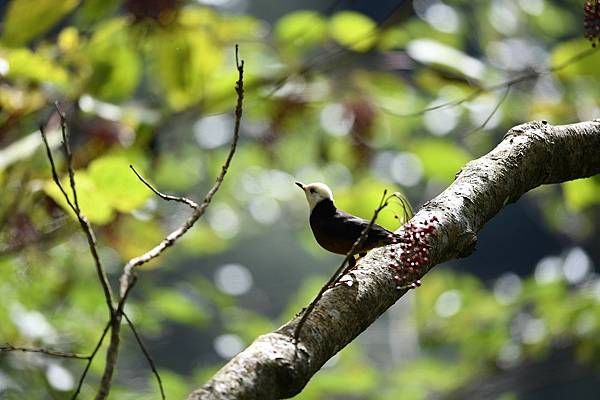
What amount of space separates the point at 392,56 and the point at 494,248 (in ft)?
6.57

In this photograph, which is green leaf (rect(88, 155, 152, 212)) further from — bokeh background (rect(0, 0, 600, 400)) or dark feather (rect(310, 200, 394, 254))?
dark feather (rect(310, 200, 394, 254))

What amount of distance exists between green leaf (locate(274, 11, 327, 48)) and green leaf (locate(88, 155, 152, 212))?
0.50m

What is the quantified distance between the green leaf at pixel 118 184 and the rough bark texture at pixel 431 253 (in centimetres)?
34

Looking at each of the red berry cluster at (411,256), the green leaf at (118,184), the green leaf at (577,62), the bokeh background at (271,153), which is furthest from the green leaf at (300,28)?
the red berry cluster at (411,256)

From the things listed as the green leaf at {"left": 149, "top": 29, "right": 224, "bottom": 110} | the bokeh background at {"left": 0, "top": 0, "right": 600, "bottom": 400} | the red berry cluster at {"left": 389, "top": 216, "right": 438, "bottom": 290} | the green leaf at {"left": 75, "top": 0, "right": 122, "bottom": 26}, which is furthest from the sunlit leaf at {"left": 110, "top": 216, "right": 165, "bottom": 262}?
the red berry cluster at {"left": 389, "top": 216, "right": 438, "bottom": 290}

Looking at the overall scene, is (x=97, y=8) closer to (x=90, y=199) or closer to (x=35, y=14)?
(x=35, y=14)

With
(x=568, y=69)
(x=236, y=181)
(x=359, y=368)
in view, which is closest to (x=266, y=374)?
(x=568, y=69)

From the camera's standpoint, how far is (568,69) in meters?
0.91

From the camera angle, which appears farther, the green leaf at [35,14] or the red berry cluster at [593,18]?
the green leaf at [35,14]

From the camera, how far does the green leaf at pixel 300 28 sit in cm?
120

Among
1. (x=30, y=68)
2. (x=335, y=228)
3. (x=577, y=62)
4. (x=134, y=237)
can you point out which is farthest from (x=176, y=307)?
(x=335, y=228)

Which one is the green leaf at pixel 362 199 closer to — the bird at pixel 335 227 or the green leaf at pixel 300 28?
the green leaf at pixel 300 28

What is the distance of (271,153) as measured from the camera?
1436 millimetres

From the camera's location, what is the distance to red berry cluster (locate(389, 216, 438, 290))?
45 cm
